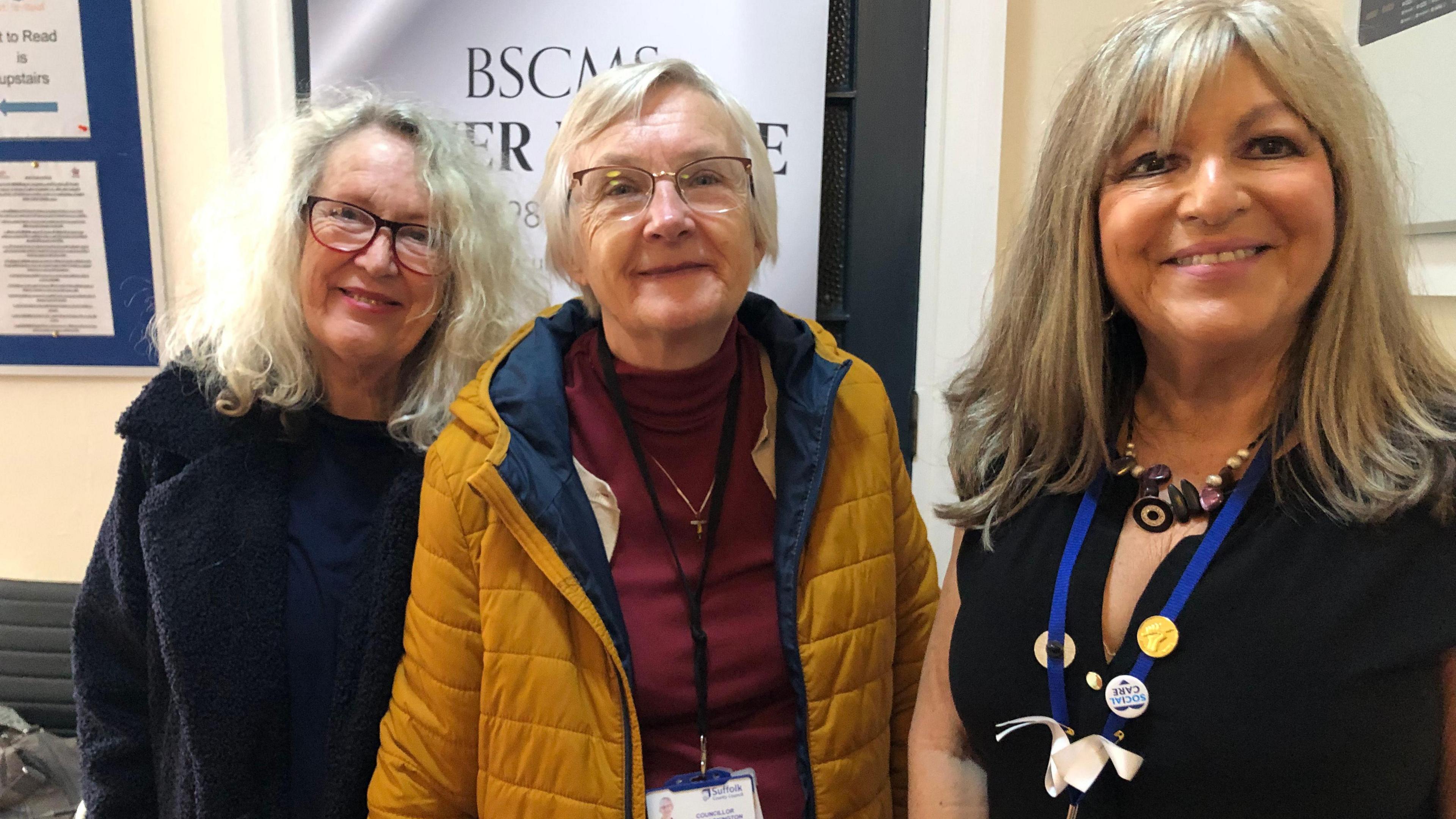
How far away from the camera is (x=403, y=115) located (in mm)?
1277

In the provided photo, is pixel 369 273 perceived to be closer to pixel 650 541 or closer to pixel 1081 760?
pixel 650 541

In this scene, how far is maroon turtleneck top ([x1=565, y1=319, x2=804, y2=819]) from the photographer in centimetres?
105

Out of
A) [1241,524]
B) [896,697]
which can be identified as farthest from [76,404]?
[1241,524]

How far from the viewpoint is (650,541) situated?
110cm

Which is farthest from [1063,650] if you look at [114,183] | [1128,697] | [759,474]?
[114,183]

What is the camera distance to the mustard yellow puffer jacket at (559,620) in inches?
39.3

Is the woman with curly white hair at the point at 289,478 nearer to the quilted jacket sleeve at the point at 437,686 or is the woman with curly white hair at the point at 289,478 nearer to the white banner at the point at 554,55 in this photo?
the quilted jacket sleeve at the point at 437,686

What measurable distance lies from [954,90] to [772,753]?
137 centimetres

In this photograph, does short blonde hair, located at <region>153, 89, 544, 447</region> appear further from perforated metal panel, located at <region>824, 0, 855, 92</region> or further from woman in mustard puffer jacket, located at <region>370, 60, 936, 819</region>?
perforated metal panel, located at <region>824, 0, 855, 92</region>

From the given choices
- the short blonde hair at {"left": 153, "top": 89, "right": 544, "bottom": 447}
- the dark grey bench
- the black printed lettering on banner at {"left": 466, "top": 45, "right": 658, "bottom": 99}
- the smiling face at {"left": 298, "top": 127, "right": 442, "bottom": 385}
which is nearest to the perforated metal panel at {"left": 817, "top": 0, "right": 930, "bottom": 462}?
the black printed lettering on banner at {"left": 466, "top": 45, "right": 658, "bottom": 99}

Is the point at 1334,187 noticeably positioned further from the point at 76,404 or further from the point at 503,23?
the point at 76,404

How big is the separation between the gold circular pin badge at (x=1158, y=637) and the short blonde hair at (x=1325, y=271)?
0.58 feet

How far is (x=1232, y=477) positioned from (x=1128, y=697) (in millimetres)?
256

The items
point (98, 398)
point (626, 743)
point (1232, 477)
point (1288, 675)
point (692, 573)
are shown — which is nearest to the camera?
point (1288, 675)
